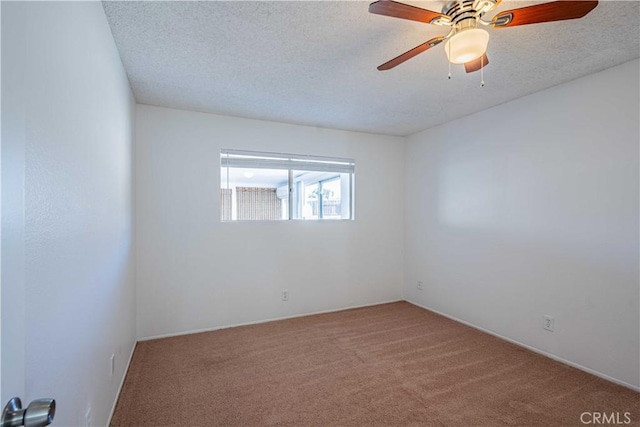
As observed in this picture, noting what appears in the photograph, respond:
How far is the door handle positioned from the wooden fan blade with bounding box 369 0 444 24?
64.6 inches

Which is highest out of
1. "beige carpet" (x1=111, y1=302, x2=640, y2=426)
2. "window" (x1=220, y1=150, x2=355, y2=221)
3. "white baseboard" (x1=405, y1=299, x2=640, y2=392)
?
"window" (x1=220, y1=150, x2=355, y2=221)

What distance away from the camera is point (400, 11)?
1.40 meters

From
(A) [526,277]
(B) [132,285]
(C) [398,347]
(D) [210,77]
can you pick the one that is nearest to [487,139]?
(A) [526,277]

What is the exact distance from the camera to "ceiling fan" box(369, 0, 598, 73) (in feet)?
4.44

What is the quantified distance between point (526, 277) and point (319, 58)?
9.12 feet

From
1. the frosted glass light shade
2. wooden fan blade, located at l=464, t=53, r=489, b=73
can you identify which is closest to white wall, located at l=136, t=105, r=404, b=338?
wooden fan blade, located at l=464, t=53, r=489, b=73

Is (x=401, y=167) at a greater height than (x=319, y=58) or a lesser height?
lesser

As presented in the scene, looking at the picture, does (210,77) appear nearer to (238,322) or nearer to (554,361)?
(238,322)

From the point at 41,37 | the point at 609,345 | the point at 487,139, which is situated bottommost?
the point at 609,345

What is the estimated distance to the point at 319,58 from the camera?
2217 millimetres

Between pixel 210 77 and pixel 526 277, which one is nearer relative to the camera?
pixel 210 77

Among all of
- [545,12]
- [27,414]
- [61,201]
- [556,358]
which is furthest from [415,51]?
[556,358]

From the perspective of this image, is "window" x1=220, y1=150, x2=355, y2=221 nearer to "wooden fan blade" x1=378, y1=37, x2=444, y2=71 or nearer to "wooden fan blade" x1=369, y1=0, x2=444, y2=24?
"wooden fan blade" x1=378, y1=37, x2=444, y2=71

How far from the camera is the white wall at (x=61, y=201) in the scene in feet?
1.92
